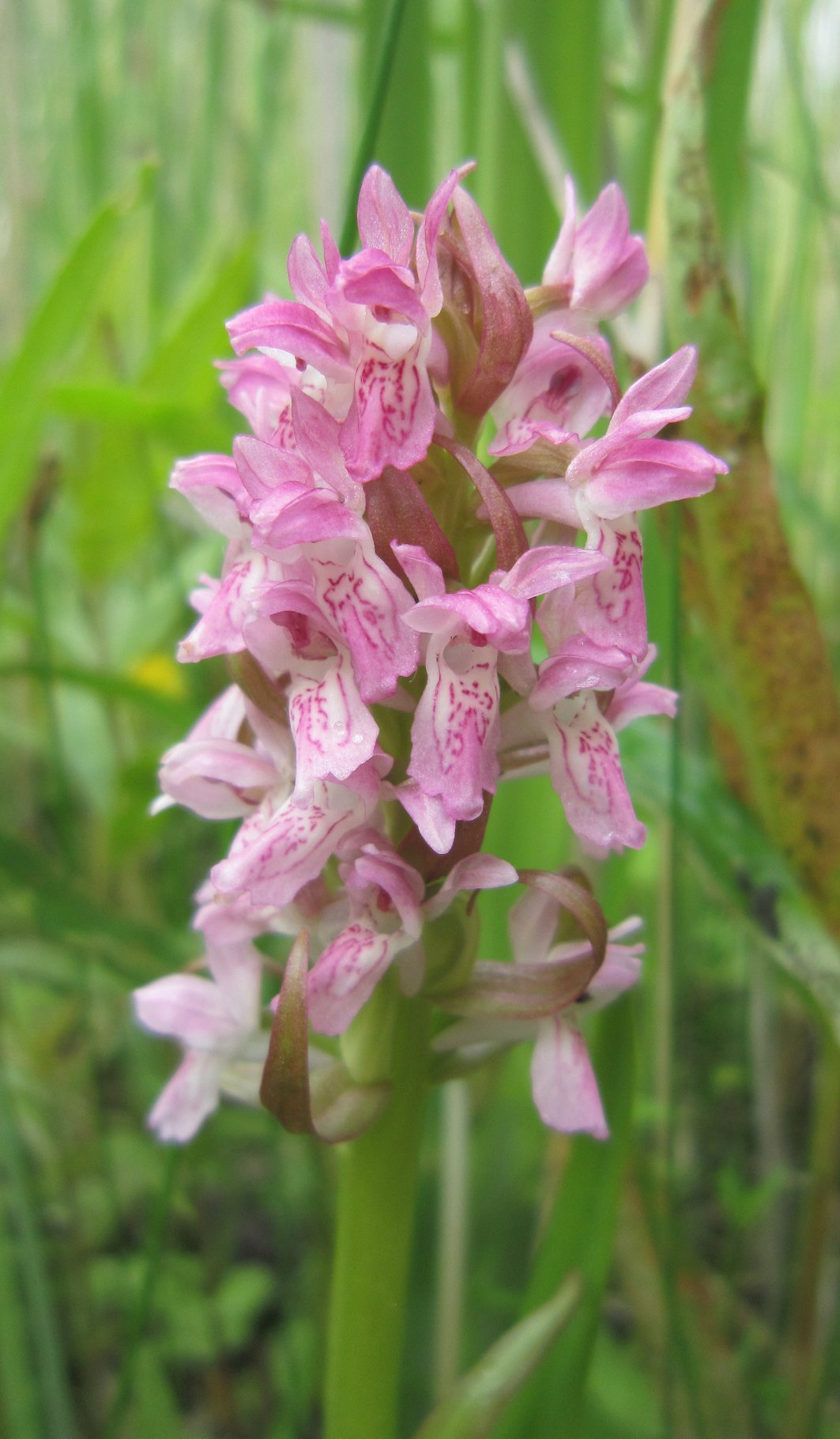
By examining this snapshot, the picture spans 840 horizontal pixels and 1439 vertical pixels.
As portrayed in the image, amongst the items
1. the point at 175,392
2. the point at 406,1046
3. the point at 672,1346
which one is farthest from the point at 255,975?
the point at 175,392

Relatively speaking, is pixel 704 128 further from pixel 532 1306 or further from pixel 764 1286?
pixel 764 1286

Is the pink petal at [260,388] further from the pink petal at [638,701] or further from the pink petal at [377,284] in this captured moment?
the pink petal at [638,701]

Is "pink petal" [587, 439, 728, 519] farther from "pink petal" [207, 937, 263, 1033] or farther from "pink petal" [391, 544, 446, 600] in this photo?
"pink petal" [207, 937, 263, 1033]

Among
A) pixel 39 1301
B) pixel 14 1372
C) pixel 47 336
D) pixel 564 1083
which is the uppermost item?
pixel 47 336

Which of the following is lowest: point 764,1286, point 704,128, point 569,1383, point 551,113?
point 764,1286

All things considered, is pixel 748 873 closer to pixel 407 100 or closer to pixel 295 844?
pixel 295 844

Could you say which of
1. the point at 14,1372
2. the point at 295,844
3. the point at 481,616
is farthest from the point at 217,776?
the point at 14,1372

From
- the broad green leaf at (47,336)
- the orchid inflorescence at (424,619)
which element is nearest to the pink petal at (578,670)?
the orchid inflorescence at (424,619)
